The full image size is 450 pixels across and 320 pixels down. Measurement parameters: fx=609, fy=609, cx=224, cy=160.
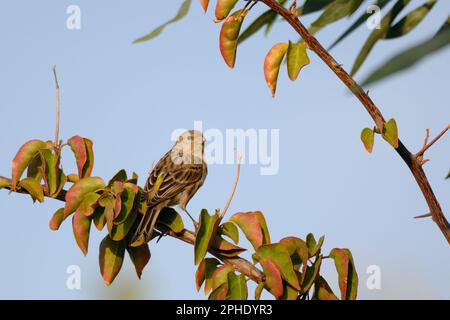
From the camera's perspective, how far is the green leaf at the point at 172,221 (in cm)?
287

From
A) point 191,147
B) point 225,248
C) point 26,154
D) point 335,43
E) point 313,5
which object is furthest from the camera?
point 191,147

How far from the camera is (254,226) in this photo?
102 inches

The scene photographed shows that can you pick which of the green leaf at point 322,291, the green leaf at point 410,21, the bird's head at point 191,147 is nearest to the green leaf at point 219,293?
the green leaf at point 322,291

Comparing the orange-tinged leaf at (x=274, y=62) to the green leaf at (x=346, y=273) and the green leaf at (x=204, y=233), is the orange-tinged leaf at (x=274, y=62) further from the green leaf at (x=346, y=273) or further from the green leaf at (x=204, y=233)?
the green leaf at (x=346, y=273)

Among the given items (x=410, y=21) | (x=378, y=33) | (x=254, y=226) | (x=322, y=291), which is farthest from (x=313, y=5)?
(x=322, y=291)

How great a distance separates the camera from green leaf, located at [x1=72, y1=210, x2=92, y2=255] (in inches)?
102

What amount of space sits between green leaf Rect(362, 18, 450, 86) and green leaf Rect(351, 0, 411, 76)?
1.63m

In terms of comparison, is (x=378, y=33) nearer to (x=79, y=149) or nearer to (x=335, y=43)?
(x=335, y=43)

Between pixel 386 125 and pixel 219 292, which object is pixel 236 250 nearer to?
pixel 219 292

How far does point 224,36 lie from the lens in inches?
99.8

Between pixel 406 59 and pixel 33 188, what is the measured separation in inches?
75.8

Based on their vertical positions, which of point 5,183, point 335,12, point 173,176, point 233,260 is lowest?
point 233,260

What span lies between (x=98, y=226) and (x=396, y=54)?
5.82 feet

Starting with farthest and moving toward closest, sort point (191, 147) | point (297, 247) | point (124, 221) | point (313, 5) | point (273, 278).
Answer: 1. point (191, 147)
2. point (313, 5)
3. point (124, 221)
4. point (297, 247)
5. point (273, 278)
